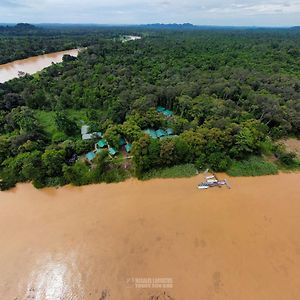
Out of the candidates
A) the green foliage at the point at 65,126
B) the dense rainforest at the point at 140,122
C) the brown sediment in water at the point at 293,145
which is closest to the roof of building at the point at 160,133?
the dense rainforest at the point at 140,122

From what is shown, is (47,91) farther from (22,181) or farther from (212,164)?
(212,164)

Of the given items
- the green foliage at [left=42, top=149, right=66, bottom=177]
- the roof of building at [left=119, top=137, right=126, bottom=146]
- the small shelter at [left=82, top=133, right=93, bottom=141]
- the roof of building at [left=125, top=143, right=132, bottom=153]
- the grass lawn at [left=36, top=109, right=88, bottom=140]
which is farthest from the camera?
the grass lawn at [left=36, top=109, right=88, bottom=140]

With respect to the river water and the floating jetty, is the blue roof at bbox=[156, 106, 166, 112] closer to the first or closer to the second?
the floating jetty

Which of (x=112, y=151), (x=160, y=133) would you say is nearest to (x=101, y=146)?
(x=112, y=151)

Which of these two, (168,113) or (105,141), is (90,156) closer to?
(105,141)

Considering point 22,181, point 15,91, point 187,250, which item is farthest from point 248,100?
point 15,91

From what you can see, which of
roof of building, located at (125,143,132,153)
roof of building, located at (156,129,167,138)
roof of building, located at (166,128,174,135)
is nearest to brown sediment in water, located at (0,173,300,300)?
roof of building, located at (125,143,132,153)
